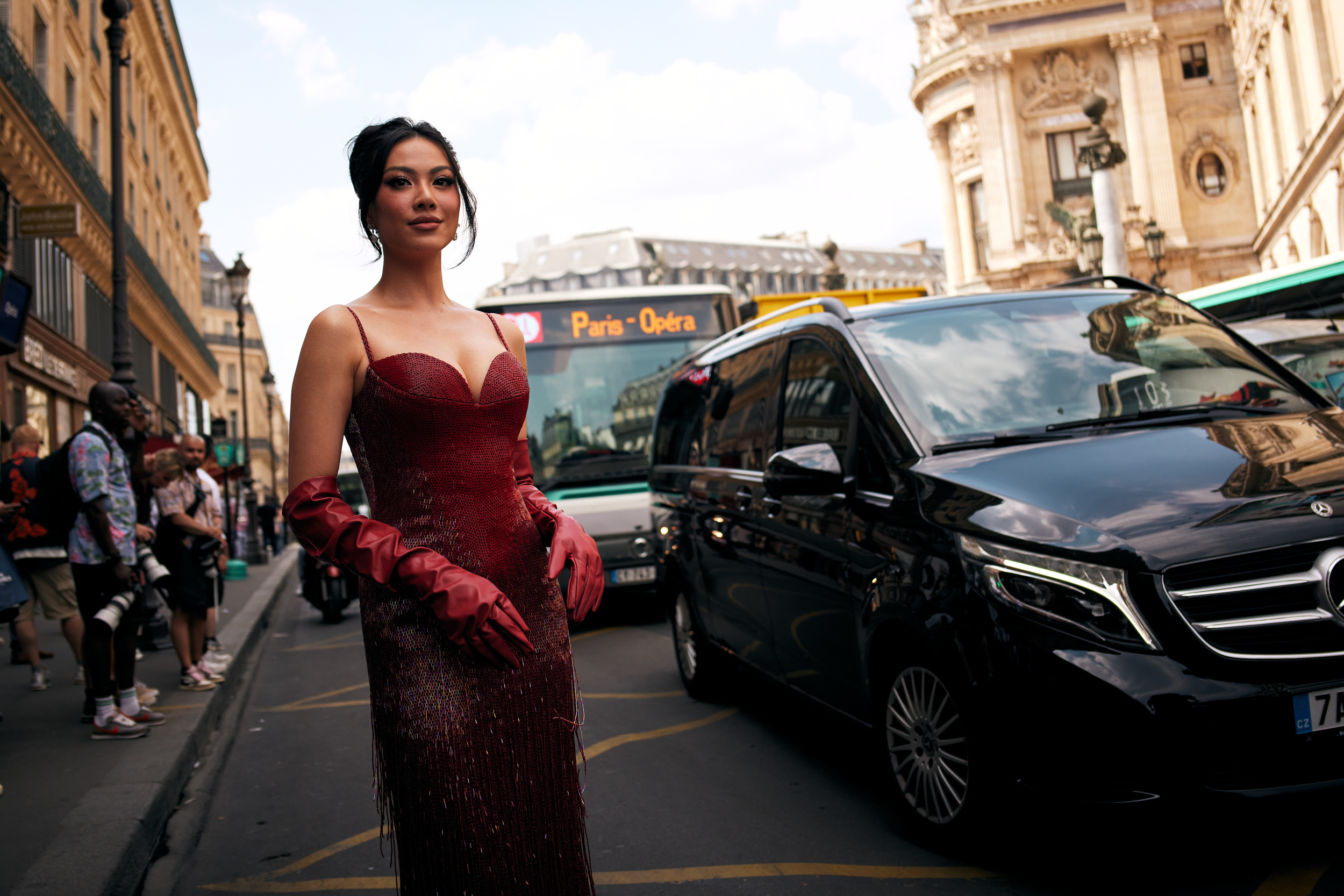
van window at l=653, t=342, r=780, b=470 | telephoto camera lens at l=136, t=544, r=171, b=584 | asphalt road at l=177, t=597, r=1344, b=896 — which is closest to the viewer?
asphalt road at l=177, t=597, r=1344, b=896

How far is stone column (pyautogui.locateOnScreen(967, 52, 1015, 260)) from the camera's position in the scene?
48562mm

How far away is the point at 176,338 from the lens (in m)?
36.2

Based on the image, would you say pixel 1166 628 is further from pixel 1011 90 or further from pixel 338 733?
pixel 1011 90

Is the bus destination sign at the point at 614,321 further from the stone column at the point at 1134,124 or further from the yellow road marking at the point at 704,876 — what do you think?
the stone column at the point at 1134,124

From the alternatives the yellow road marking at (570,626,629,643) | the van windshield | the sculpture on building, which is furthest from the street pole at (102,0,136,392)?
the sculpture on building

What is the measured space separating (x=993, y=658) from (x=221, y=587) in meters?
8.91

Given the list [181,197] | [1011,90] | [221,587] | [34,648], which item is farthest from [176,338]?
[1011,90]

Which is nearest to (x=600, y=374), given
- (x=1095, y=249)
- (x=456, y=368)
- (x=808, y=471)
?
(x=808, y=471)

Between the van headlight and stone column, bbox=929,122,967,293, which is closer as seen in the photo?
the van headlight

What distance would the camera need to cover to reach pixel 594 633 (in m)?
9.85

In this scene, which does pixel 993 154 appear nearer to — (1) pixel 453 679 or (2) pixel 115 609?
(2) pixel 115 609

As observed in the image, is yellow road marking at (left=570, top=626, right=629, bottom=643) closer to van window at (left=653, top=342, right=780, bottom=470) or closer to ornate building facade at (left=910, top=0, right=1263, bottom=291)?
van window at (left=653, top=342, right=780, bottom=470)

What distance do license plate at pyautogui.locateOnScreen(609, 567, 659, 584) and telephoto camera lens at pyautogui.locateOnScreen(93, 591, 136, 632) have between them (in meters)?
4.23

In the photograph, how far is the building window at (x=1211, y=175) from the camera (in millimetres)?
47500
